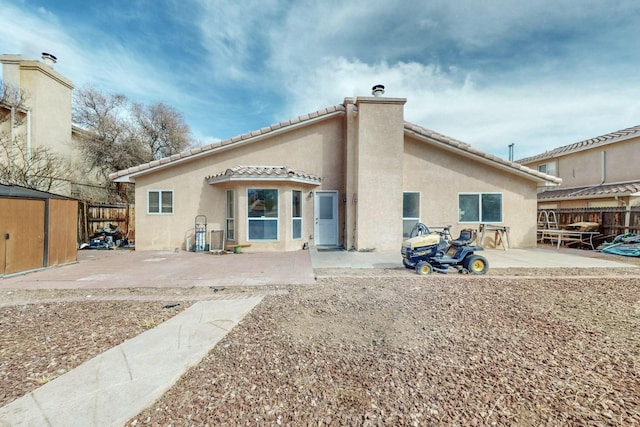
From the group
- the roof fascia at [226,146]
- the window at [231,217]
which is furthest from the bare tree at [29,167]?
the window at [231,217]

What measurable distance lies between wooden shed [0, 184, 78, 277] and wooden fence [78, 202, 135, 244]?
183 inches

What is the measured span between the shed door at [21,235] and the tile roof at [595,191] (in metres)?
22.6

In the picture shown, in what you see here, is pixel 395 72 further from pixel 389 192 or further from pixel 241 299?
pixel 241 299

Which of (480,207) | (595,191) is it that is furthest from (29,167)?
(595,191)

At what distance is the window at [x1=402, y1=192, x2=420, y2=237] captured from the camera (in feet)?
38.8

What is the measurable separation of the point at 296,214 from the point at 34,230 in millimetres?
7753

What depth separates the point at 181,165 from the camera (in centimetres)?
1145

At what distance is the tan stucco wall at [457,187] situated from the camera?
11.9 m

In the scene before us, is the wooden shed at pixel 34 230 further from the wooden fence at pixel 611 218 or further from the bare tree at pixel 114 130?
the wooden fence at pixel 611 218

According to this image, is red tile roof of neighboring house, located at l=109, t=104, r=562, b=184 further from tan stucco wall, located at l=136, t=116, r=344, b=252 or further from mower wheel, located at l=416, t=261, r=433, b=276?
mower wheel, located at l=416, t=261, r=433, b=276

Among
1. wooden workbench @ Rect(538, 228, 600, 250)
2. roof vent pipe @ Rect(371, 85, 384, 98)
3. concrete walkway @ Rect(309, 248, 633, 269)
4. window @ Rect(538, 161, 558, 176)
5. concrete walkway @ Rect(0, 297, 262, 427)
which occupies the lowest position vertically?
concrete walkway @ Rect(0, 297, 262, 427)

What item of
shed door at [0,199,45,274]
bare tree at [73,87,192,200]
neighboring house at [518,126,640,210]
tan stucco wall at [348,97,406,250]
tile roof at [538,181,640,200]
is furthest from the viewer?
bare tree at [73,87,192,200]

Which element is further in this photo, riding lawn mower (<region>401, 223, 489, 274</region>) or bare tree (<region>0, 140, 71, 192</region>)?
bare tree (<region>0, 140, 71, 192</region>)

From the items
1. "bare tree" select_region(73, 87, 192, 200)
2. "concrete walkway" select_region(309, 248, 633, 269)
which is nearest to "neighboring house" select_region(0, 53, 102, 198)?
"bare tree" select_region(73, 87, 192, 200)
